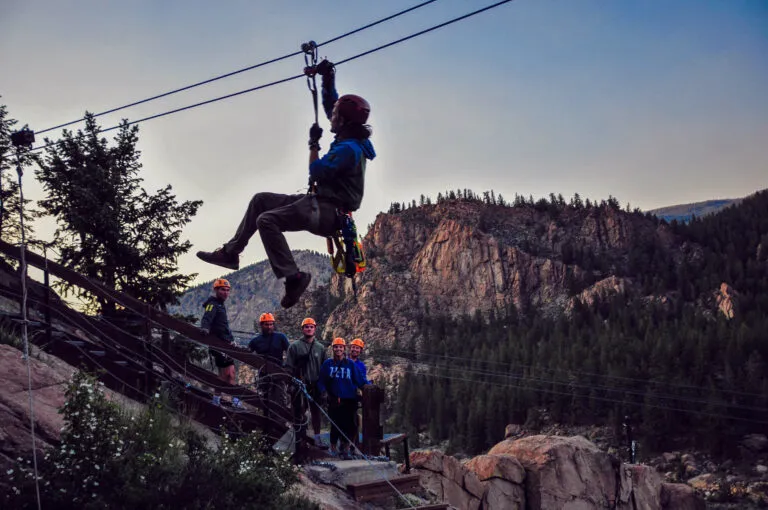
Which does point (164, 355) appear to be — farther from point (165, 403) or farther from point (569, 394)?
point (569, 394)

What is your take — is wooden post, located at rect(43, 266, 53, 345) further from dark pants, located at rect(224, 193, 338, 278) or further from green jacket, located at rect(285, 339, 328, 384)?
dark pants, located at rect(224, 193, 338, 278)

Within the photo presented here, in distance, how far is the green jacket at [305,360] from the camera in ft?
41.1

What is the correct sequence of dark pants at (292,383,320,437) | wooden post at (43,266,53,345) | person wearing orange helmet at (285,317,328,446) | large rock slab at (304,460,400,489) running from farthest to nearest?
person wearing orange helmet at (285,317,328,446)
dark pants at (292,383,320,437)
large rock slab at (304,460,400,489)
wooden post at (43,266,53,345)

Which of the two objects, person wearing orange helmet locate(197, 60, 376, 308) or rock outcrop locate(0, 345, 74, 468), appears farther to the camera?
rock outcrop locate(0, 345, 74, 468)

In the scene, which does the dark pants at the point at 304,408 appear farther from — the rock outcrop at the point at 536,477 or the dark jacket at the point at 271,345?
the rock outcrop at the point at 536,477

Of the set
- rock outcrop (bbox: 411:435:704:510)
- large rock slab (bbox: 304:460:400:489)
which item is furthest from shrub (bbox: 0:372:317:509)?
rock outcrop (bbox: 411:435:704:510)

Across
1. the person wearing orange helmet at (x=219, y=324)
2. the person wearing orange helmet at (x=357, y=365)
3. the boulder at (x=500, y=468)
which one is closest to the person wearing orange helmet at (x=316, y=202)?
the person wearing orange helmet at (x=219, y=324)

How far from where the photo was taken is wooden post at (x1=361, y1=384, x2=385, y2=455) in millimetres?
12553

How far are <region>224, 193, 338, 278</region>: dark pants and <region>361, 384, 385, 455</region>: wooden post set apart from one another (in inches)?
194

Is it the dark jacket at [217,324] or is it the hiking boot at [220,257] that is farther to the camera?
the dark jacket at [217,324]

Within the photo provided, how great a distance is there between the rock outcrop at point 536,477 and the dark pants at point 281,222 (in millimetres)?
15803

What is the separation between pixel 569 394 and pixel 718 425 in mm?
21562

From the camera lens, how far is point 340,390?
12.6 meters

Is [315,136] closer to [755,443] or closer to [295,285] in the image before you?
[295,285]
